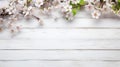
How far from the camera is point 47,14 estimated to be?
176 cm

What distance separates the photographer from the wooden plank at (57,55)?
1760 millimetres

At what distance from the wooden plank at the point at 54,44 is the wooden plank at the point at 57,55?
0.02 meters

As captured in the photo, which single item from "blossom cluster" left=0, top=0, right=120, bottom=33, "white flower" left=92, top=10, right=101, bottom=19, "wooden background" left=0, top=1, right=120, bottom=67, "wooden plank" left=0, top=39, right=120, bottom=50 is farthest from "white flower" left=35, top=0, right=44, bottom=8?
"white flower" left=92, top=10, right=101, bottom=19

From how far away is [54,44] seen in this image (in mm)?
1772

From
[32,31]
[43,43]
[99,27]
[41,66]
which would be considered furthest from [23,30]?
[99,27]

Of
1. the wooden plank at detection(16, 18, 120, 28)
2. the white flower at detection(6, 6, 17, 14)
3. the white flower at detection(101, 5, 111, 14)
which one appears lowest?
the wooden plank at detection(16, 18, 120, 28)

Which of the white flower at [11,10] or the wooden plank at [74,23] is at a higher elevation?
the white flower at [11,10]

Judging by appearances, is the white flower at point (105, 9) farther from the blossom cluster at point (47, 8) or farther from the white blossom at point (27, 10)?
the white blossom at point (27, 10)

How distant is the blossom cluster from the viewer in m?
1.69

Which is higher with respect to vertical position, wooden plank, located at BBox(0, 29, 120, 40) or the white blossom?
the white blossom

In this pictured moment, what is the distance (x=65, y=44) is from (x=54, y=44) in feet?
0.27

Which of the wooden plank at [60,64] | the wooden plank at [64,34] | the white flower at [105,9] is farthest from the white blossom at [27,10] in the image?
the white flower at [105,9]

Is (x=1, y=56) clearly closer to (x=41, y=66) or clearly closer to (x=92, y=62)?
(x=41, y=66)

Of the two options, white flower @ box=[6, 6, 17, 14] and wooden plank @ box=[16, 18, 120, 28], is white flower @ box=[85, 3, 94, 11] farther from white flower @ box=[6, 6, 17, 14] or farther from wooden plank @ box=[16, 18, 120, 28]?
white flower @ box=[6, 6, 17, 14]
